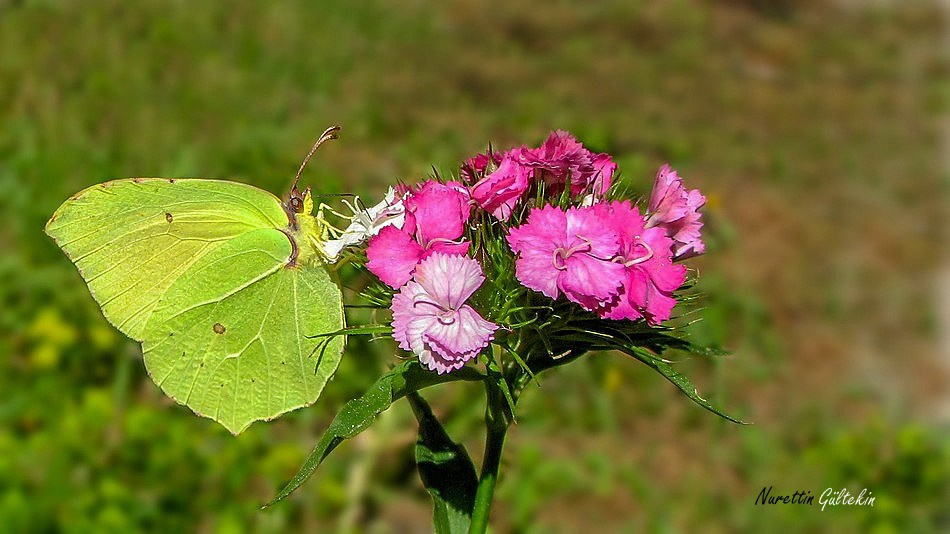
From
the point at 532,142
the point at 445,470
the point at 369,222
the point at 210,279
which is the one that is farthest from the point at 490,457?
the point at 532,142

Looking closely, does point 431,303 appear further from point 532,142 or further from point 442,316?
point 532,142

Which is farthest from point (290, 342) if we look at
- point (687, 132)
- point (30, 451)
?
point (687, 132)

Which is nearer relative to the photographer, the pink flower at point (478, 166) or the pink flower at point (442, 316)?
the pink flower at point (442, 316)

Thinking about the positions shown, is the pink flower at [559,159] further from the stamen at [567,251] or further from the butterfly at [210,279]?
the butterfly at [210,279]

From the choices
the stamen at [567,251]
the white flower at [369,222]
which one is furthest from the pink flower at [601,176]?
the white flower at [369,222]

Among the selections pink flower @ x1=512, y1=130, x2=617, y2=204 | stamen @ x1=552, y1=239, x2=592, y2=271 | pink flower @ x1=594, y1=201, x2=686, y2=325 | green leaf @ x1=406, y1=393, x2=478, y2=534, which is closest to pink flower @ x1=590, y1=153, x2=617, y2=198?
pink flower @ x1=512, y1=130, x2=617, y2=204

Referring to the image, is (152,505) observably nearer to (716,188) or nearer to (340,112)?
(340,112)

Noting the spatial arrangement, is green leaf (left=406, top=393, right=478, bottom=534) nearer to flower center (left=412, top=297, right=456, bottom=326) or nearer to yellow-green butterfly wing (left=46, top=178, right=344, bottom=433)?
flower center (left=412, top=297, right=456, bottom=326)
